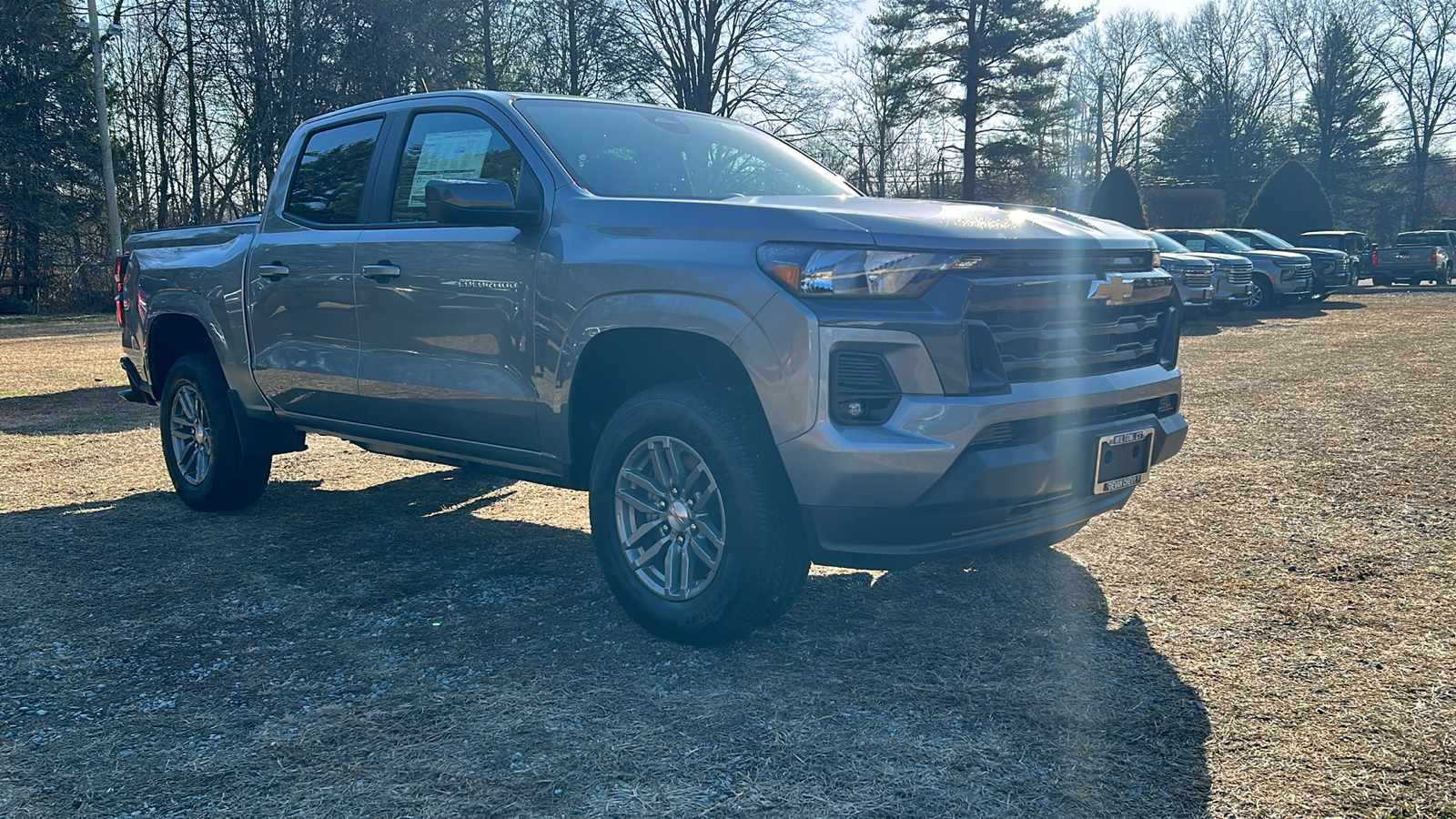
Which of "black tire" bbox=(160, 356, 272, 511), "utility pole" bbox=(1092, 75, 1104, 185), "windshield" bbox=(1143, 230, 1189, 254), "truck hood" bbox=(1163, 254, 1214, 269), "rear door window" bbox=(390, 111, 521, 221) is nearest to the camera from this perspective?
"rear door window" bbox=(390, 111, 521, 221)

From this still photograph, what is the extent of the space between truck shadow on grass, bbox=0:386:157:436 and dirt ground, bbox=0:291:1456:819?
323 centimetres

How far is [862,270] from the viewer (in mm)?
3402

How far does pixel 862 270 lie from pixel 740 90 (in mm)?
35987

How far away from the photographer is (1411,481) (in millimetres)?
6262

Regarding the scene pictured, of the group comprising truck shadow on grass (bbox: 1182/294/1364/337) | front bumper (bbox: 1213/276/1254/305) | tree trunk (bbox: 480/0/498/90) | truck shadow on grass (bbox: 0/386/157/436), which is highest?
tree trunk (bbox: 480/0/498/90)

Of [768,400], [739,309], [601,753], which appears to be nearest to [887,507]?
[768,400]

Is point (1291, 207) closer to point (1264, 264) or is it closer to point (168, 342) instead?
point (1264, 264)

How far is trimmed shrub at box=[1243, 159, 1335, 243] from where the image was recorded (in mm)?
37594

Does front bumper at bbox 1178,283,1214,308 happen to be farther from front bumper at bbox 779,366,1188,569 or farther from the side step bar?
front bumper at bbox 779,366,1188,569

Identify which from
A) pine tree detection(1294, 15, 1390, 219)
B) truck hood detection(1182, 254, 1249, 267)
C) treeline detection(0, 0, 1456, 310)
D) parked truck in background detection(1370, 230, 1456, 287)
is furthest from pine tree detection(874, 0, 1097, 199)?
pine tree detection(1294, 15, 1390, 219)

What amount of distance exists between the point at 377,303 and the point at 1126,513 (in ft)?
12.2

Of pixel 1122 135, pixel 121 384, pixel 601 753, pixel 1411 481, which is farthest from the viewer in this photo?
pixel 1122 135

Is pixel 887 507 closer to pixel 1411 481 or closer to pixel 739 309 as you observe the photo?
pixel 739 309

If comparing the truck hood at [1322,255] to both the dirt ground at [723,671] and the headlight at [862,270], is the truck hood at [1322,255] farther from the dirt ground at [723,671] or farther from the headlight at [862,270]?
the headlight at [862,270]
